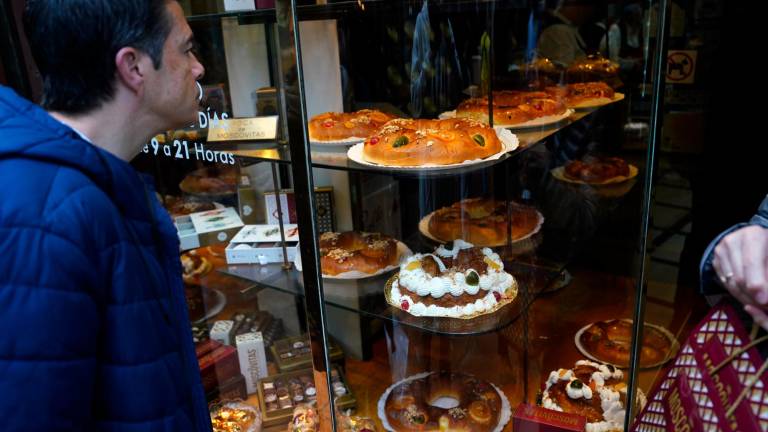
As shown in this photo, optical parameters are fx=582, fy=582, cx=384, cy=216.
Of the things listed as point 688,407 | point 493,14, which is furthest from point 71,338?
point 493,14

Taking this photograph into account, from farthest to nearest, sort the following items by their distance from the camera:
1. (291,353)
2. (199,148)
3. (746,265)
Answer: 1. (291,353)
2. (199,148)
3. (746,265)

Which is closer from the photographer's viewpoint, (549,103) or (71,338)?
(71,338)

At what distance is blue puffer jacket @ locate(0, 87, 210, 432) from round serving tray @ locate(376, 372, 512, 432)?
1043 mm

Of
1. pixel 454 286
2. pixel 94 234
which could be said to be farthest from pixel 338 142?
pixel 94 234

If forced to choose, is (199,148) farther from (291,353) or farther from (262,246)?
(291,353)

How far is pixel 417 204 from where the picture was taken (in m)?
1.82

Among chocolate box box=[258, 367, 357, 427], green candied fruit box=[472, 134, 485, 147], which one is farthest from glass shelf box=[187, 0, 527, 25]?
chocolate box box=[258, 367, 357, 427]

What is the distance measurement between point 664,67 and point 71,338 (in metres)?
1.12

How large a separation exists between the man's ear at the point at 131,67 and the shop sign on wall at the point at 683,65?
2297mm

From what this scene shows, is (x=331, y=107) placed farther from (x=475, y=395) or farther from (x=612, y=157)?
(x=612, y=157)

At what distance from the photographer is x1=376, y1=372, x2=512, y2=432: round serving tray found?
1887 mm

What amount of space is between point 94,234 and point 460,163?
89 centimetres

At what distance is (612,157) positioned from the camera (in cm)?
235

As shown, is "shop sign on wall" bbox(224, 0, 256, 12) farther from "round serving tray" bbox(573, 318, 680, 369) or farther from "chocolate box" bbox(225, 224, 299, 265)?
"round serving tray" bbox(573, 318, 680, 369)
